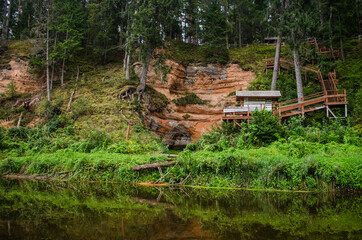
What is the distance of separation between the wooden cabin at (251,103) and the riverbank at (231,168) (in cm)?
806

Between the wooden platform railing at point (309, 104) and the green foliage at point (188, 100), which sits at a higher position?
the green foliage at point (188, 100)

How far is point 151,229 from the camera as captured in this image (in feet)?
15.9

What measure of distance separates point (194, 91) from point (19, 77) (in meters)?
22.1

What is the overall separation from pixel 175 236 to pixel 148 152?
34.0ft

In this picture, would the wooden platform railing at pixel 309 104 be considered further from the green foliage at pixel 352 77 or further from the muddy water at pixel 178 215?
the muddy water at pixel 178 215

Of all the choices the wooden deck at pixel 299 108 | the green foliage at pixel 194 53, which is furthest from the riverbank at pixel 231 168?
the green foliage at pixel 194 53

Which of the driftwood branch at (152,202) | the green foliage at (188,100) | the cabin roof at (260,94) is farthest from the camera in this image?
the green foliage at (188,100)

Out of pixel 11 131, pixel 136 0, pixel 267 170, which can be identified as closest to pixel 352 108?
pixel 267 170

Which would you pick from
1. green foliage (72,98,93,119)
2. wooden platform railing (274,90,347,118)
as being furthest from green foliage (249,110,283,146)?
green foliage (72,98,93,119)

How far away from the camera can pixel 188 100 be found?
1158 inches

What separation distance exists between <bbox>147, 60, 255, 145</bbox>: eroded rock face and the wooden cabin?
641 centimetres

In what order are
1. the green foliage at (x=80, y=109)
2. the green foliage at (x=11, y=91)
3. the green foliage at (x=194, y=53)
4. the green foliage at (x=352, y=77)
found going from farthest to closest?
the green foliage at (x=194, y=53) → the green foliage at (x=11, y=91) → the green foliage at (x=80, y=109) → the green foliage at (x=352, y=77)

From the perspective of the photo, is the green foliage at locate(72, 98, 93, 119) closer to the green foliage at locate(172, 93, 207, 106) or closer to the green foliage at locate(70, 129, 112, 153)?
the green foliage at locate(70, 129, 112, 153)

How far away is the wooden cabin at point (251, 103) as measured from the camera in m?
20.4
